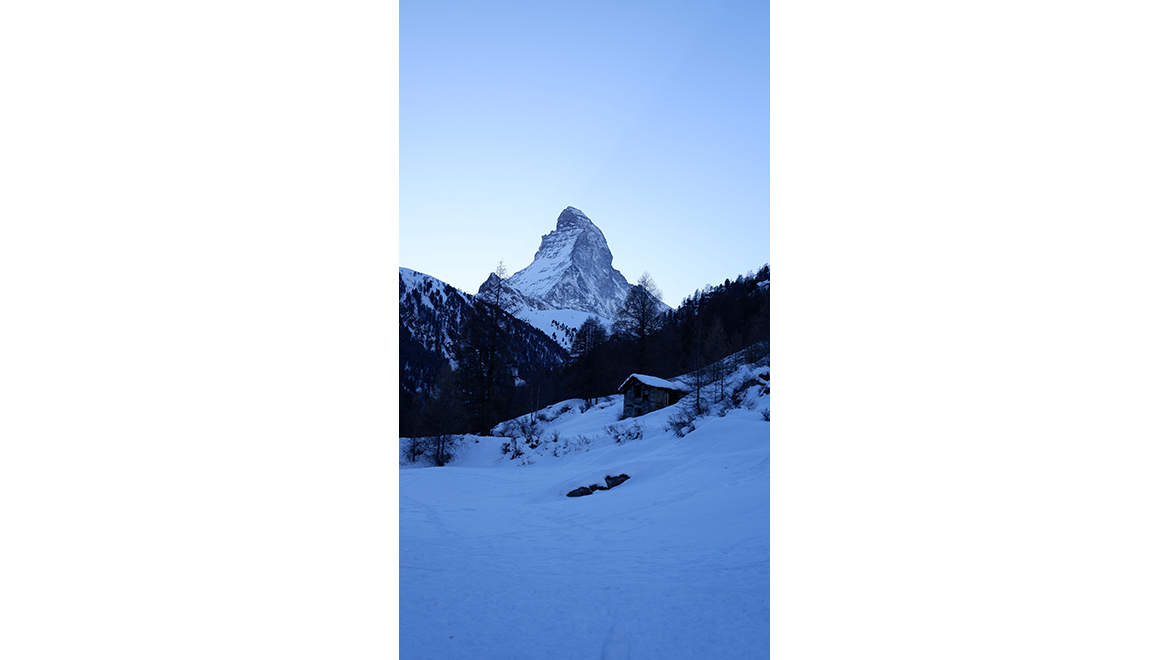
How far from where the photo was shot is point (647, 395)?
64.3 feet

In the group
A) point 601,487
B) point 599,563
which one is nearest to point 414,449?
point 601,487

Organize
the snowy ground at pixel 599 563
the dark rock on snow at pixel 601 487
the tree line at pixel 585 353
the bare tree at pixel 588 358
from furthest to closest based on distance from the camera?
the bare tree at pixel 588 358, the tree line at pixel 585 353, the dark rock on snow at pixel 601 487, the snowy ground at pixel 599 563

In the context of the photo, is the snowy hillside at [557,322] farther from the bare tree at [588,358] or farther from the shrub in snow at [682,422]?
the shrub in snow at [682,422]

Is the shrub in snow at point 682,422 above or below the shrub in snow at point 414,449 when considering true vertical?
above

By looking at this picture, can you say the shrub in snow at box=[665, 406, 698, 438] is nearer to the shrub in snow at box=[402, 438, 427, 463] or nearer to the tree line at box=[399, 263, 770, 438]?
the tree line at box=[399, 263, 770, 438]

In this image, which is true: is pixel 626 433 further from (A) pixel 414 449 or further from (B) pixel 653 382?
(A) pixel 414 449

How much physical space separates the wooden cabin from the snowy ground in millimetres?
7631

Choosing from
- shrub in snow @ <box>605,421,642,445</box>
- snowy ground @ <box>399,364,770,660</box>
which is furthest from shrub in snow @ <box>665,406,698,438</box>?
snowy ground @ <box>399,364,770,660</box>

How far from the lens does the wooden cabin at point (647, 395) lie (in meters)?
19.5

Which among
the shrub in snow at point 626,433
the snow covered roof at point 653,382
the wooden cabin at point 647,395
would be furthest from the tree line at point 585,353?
the shrub in snow at point 626,433

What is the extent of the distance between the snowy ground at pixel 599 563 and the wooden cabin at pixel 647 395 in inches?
300
